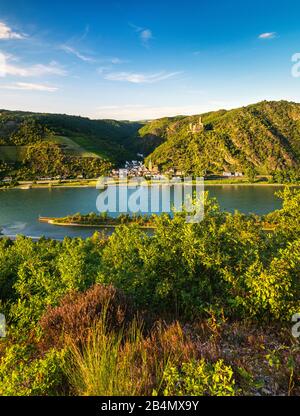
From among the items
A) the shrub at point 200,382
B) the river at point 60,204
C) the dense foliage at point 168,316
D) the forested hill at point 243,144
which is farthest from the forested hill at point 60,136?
the shrub at point 200,382

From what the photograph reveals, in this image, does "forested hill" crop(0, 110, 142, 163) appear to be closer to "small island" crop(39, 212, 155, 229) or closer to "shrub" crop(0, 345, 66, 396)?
"small island" crop(39, 212, 155, 229)

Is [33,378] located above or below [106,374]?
below

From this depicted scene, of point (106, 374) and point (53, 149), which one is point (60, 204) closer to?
point (53, 149)

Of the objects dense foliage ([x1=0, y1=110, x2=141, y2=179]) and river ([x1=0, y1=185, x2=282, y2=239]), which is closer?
river ([x1=0, y1=185, x2=282, y2=239])

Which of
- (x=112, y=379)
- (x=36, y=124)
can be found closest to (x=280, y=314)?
(x=112, y=379)

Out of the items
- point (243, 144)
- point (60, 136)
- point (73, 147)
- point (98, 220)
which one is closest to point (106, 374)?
point (98, 220)

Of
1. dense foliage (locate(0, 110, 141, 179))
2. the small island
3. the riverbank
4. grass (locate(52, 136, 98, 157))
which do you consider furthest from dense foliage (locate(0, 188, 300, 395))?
grass (locate(52, 136, 98, 157))

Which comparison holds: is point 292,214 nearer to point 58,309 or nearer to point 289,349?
point 289,349
